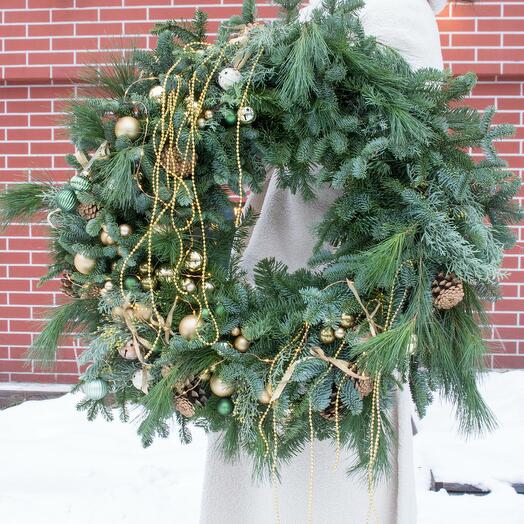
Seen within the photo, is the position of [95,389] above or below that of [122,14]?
below

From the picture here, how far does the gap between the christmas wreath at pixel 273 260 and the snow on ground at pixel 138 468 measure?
1409mm

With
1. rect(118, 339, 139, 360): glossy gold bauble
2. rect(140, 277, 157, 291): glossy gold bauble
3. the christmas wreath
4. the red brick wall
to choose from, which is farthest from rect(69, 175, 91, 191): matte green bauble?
the red brick wall

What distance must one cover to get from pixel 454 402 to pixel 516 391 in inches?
90.2

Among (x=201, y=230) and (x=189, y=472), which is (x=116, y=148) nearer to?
(x=201, y=230)

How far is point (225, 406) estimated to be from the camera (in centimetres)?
133

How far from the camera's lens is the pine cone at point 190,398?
1354 millimetres

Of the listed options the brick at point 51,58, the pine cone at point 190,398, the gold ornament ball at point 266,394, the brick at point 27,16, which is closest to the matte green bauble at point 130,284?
the pine cone at point 190,398

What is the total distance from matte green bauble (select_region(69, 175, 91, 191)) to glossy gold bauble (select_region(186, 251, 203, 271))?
256mm

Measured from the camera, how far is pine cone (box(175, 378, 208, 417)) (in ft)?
4.44

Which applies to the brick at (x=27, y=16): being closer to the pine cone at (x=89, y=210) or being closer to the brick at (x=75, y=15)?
the brick at (x=75, y=15)

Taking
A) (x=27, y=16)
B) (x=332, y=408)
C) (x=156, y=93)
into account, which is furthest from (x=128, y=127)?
(x=27, y=16)

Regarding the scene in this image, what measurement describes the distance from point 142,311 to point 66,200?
0.28 m

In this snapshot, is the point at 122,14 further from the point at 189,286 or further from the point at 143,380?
the point at 143,380

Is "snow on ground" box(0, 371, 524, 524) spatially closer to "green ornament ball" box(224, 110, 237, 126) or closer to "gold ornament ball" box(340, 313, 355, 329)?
"gold ornament ball" box(340, 313, 355, 329)
